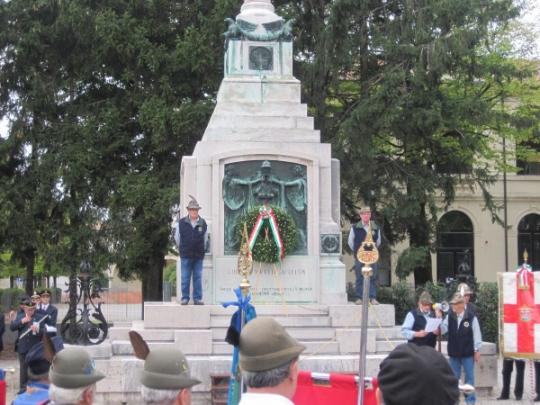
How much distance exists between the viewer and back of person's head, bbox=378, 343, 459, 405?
3.00 m

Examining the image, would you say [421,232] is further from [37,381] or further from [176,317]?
[37,381]

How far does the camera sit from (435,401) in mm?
2988

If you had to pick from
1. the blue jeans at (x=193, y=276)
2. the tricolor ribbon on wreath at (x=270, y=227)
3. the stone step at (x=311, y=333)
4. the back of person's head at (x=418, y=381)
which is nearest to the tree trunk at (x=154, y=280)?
the tricolor ribbon on wreath at (x=270, y=227)

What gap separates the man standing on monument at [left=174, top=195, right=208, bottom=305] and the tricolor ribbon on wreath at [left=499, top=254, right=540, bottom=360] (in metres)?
4.97

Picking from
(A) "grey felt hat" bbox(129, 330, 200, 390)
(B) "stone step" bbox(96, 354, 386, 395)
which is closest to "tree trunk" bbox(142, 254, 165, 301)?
(B) "stone step" bbox(96, 354, 386, 395)

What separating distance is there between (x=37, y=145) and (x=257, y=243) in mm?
13188

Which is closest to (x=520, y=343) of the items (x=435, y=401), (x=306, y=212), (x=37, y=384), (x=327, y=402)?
(x=306, y=212)

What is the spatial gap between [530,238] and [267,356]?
45.7 metres

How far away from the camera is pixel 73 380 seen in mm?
3918

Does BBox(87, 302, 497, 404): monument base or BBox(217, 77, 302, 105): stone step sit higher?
BBox(217, 77, 302, 105): stone step

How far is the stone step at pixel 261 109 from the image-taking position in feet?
52.7

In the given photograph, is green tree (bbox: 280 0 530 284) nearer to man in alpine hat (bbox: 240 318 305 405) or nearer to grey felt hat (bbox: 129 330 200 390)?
grey felt hat (bbox: 129 330 200 390)

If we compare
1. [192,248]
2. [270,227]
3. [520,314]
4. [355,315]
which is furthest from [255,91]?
[520,314]

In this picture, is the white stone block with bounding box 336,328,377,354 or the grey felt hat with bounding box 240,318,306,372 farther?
the white stone block with bounding box 336,328,377,354
